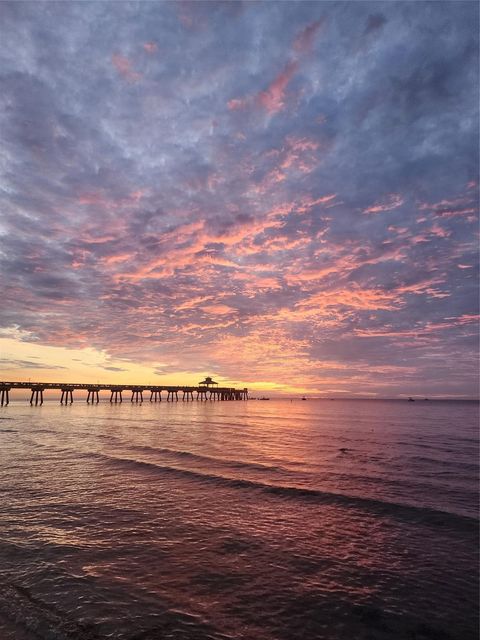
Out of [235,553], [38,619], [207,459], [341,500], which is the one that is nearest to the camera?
[38,619]

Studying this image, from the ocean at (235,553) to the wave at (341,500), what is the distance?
61 millimetres

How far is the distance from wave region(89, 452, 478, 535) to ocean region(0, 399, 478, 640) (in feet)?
0.20

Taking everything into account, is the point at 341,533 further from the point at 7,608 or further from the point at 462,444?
the point at 462,444

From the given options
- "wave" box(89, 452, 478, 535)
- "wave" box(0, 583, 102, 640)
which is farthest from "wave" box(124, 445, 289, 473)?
A: "wave" box(0, 583, 102, 640)

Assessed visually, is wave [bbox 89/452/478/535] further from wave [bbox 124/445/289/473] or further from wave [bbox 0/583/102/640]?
wave [bbox 0/583/102/640]

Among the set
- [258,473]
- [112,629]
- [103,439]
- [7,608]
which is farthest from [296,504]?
[103,439]

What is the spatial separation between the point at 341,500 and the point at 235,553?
624cm

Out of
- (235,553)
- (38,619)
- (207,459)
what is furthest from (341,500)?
(38,619)

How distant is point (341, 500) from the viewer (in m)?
13.6

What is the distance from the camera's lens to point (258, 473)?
1755cm

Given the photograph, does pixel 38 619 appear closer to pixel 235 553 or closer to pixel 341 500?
pixel 235 553

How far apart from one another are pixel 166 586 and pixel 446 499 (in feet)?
37.6

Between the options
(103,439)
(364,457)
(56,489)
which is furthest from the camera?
(103,439)

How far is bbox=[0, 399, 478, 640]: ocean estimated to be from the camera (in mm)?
6234
